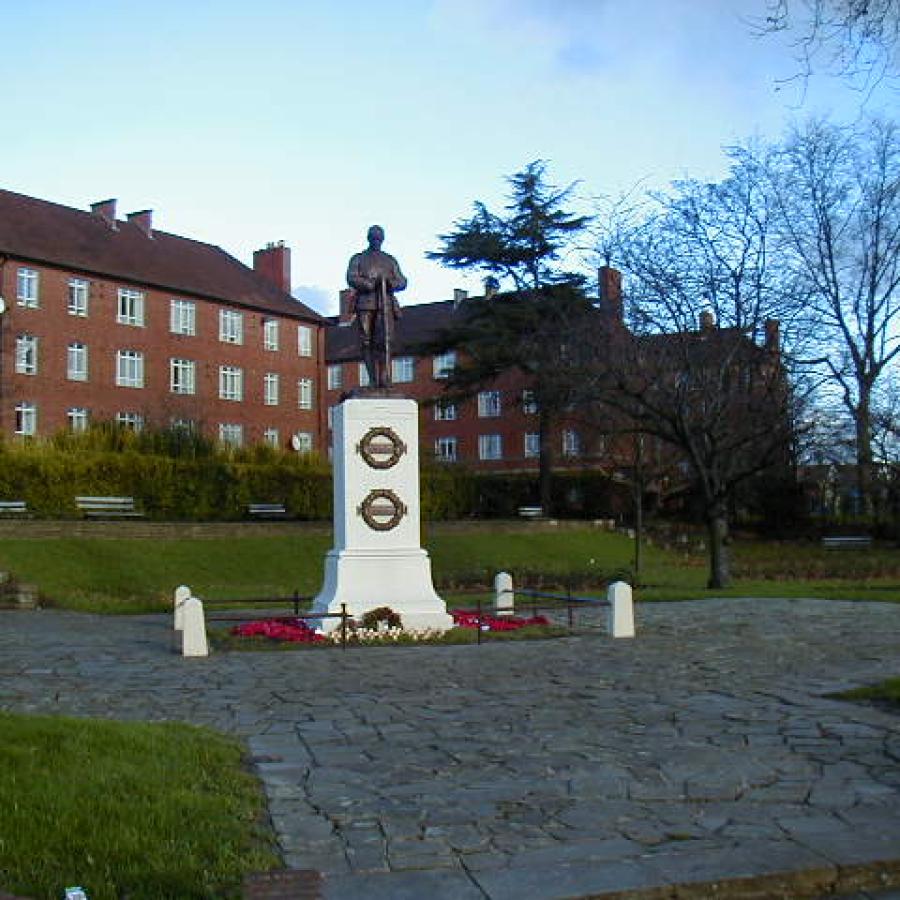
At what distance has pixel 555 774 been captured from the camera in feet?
23.0

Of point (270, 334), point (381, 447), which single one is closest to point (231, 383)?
point (270, 334)

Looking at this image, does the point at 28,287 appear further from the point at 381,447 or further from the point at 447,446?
the point at 381,447

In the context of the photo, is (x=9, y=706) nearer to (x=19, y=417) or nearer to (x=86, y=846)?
(x=86, y=846)

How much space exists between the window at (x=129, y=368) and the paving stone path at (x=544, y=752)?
3907 cm

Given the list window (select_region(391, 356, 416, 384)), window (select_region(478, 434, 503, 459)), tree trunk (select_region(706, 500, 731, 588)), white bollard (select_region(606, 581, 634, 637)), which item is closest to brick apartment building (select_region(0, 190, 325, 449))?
window (select_region(478, 434, 503, 459))

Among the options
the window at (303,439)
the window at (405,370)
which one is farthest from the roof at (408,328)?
the window at (303,439)

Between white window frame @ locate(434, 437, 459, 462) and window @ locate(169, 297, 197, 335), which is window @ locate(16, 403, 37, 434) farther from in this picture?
white window frame @ locate(434, 437, 459, 462)

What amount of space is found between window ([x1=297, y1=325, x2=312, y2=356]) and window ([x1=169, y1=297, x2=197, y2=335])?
7.94m

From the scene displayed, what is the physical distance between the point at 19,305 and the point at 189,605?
122 feet

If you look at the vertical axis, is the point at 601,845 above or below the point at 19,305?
below

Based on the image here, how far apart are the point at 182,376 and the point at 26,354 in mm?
9454

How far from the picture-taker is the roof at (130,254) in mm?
49156

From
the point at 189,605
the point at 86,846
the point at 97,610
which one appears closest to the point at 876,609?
the point at 189,605

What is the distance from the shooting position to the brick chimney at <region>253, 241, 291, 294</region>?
64.5 m
